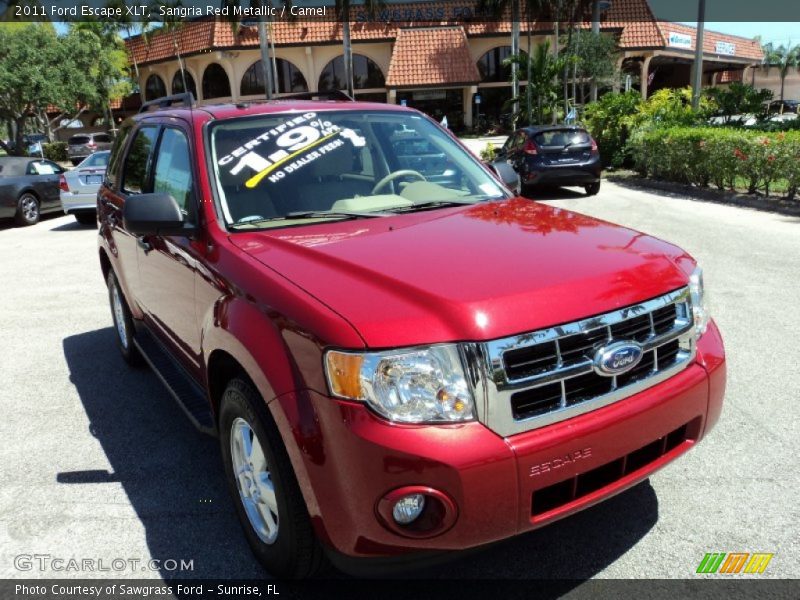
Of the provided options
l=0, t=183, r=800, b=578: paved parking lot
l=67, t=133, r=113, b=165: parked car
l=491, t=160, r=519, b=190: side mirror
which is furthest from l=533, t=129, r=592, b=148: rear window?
l=67, t=133, r=113, b=165: parked car

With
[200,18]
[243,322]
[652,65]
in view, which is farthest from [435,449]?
[652,65]

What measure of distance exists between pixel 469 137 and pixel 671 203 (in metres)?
26.6

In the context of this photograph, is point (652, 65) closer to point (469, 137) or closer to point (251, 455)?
point (469, 137)

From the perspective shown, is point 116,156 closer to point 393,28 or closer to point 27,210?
point 27,210

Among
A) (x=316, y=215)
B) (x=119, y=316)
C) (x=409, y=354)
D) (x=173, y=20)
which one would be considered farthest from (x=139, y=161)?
(x=173, y=20)

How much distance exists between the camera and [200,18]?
4138cm

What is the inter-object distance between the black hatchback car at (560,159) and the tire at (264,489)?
41.1 ft

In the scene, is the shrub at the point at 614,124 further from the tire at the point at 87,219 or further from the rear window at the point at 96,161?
the tire at the point at 87,219

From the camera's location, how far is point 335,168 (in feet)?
11.6

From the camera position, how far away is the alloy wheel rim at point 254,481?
8.33 feet

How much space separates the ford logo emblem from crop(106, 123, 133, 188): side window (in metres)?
3.90

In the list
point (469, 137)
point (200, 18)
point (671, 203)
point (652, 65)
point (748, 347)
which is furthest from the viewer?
point (652, 65)

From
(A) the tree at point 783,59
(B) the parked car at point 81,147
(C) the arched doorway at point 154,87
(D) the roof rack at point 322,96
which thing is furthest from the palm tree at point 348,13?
(A) the tree at point 783,59

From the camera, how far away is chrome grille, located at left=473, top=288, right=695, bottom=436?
2.10 m
